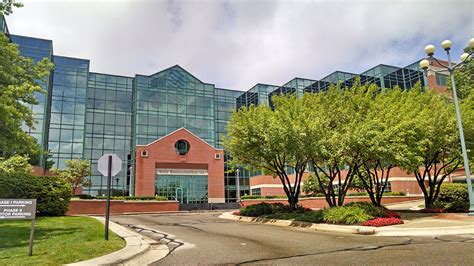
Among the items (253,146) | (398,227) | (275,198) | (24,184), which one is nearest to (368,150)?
(398,227)

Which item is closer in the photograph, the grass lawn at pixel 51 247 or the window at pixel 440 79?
the grass lawn at pixel 51 247

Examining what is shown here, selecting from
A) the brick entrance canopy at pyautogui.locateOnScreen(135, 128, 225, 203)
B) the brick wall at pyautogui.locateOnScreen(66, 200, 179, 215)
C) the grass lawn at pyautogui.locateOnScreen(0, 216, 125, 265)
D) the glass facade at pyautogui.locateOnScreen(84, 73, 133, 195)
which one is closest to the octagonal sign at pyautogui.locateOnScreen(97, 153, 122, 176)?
the grass lawn at pyautogui.locateOnScreen(0, 216, 125, 265)

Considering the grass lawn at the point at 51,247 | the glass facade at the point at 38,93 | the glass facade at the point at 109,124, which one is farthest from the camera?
the glass facade at the point at 109,124

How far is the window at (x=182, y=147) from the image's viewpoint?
47844mm

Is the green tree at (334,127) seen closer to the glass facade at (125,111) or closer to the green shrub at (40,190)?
the green shrub at (40,190)

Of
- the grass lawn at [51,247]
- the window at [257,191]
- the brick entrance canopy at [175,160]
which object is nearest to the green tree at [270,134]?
the grass lawn at [51,247]

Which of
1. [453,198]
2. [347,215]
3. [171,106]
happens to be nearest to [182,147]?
[171,106]

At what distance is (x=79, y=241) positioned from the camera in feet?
33.6

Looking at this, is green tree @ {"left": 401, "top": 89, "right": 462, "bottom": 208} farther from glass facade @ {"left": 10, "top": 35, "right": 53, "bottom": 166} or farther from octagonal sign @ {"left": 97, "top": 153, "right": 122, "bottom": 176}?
glass facade @ {"left": 10, "top": 35, "right": 53, "bottom": 166}

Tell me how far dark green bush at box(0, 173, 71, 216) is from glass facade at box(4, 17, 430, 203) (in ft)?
85.6

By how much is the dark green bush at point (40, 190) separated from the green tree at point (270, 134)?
1063cm

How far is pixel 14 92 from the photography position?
12797 mm

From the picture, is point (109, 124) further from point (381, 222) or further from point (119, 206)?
point (381, 222)

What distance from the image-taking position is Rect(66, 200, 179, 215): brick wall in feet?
108
